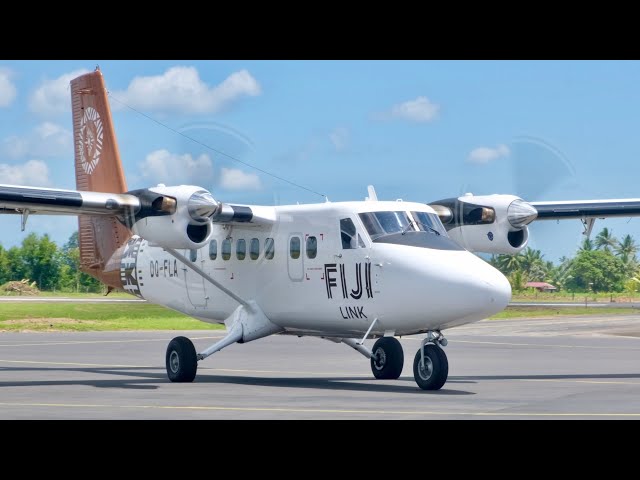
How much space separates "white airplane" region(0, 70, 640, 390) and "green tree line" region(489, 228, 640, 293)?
9948 centimetres

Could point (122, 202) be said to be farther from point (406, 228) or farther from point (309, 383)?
point (406, 228)

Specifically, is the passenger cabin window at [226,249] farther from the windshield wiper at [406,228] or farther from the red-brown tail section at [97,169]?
the windshield wiper at [406,228]

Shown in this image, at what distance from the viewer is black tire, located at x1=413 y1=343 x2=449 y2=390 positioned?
16844 mm

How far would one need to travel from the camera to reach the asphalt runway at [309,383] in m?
14.1

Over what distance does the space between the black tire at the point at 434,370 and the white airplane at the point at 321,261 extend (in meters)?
0.02

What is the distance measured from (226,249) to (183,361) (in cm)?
250

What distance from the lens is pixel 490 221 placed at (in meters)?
20.7

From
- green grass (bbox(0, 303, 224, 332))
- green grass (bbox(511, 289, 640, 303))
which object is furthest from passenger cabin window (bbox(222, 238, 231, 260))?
green grass (bbox(511, 289, 640, 303))

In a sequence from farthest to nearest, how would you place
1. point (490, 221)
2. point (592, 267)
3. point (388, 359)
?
point (592, 267)
point (490, 221)
point (388, 359)

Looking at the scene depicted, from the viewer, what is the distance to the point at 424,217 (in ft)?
59.1

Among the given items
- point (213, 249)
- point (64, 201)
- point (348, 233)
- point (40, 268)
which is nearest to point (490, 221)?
point (348, 233)

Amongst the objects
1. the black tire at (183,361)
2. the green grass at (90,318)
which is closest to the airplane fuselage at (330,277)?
the black tire at (183,361)

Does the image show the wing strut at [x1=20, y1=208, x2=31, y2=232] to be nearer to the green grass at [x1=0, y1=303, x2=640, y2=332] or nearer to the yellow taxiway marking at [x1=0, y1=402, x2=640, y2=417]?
the yellow taxiway marking at [x1=0, y1=402, x2=640, y2=417]

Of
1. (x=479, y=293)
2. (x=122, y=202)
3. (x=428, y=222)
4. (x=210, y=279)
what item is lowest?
(x=479, y=293)
